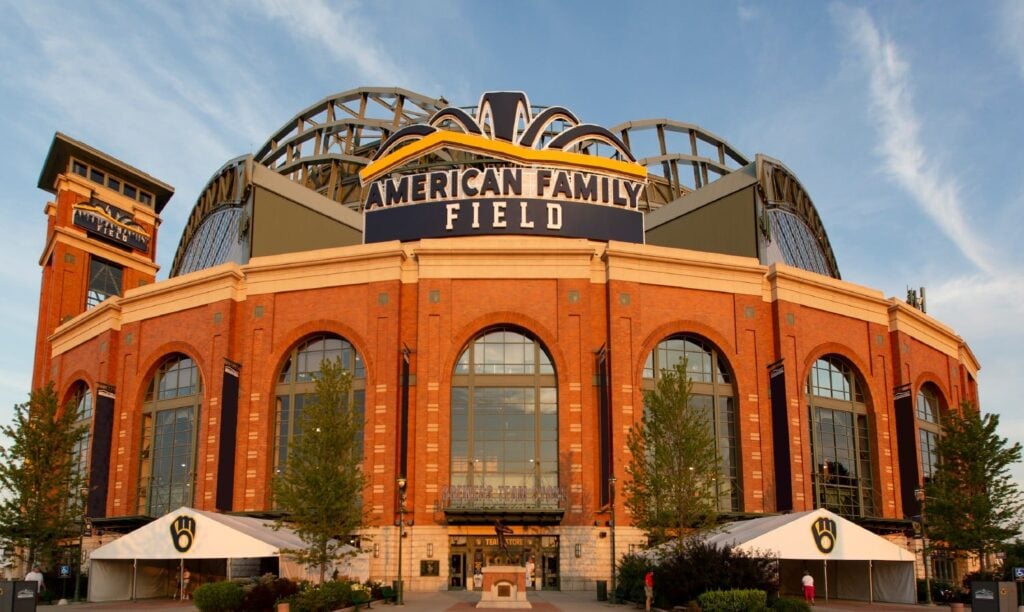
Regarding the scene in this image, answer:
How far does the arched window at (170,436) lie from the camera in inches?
2152

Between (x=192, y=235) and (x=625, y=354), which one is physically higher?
(x=192, y=235)

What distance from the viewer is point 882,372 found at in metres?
57.1

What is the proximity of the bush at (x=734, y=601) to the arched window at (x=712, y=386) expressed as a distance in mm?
17837

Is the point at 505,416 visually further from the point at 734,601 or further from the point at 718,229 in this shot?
the point at 734,601

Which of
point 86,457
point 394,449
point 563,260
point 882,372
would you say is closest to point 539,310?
point 563,260

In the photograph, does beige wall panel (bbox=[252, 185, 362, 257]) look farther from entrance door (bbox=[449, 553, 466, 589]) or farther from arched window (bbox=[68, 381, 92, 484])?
entrance door (bbox=[449, 553, 466, 589])

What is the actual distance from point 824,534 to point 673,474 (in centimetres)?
663

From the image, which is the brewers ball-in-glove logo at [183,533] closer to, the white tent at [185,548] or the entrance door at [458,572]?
the white tent at [185,548]

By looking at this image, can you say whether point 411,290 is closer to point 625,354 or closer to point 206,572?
point 625,354

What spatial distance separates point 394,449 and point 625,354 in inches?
497

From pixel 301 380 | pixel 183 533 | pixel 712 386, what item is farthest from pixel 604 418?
pixel 183 533

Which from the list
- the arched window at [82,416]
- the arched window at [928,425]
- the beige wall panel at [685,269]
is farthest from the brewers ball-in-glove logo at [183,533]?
the arched window at [928,425]

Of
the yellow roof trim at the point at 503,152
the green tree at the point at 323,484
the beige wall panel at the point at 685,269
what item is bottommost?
the green tree at the point at 323,484

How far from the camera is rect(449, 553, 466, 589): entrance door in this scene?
4847 centimetres
